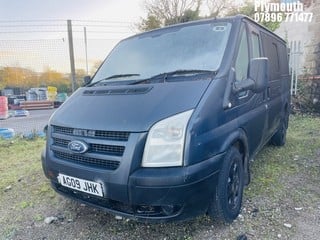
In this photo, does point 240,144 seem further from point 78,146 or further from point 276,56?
point 276,56

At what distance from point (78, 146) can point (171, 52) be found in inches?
54.0

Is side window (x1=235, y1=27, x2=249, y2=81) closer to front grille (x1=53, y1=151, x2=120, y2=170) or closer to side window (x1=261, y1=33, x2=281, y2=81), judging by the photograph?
side window (x1=261, y1=33, x2=281, y2=81)

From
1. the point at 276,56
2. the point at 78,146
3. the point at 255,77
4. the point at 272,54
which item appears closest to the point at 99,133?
Result: the point at 78,146

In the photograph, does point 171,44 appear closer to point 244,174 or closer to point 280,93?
point 244,174

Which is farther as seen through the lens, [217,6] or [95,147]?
[217,6]

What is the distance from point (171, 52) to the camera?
111 inches

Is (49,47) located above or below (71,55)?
above

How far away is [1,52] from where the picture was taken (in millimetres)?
6160

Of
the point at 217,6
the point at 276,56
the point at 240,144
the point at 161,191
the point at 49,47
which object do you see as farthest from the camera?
the point at 217,6

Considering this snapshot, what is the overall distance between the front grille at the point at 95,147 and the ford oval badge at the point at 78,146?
0.02 metres

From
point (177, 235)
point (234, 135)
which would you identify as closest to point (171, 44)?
point (234, 135)

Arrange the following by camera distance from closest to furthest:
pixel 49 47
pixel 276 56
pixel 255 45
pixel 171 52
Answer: pixel 171 52, pixel 255 45, pixel 276 56, pixel 49 47

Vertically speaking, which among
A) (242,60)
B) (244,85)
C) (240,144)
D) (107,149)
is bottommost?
(240,144)

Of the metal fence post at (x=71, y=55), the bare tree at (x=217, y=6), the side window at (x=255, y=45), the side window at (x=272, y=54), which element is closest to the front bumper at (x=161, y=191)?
the side window at (x=255, y=45)
